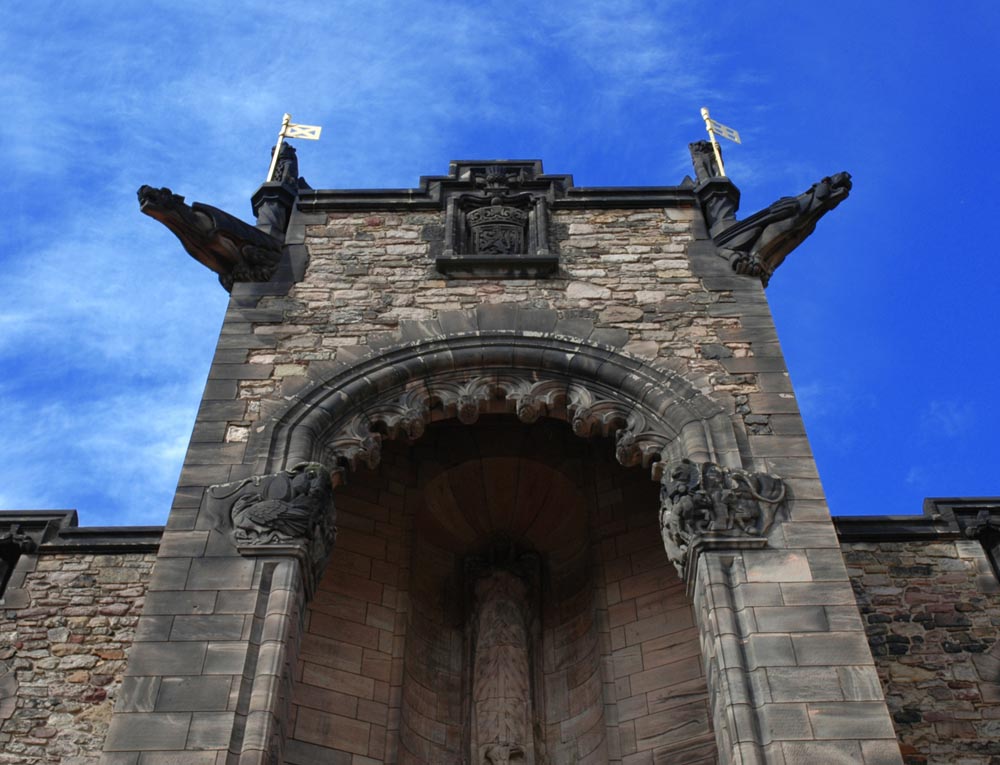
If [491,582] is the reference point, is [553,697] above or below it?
below

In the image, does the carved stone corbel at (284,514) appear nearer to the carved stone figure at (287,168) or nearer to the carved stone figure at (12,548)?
the carved stone figure at (12,548)

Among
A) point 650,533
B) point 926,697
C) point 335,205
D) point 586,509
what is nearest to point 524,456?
point 586,509

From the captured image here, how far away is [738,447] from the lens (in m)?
8.50

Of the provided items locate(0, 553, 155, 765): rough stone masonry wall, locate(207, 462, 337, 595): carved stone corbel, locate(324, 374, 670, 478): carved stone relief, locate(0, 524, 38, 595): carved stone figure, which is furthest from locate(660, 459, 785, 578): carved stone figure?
locate(0, 524, 38, 595): carved stone figure

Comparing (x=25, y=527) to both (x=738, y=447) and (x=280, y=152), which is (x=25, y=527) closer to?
(x=280, y=152)

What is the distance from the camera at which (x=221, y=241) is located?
1024cm

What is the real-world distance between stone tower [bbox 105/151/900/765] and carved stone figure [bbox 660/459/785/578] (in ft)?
0.07

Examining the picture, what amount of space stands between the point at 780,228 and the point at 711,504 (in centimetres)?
356

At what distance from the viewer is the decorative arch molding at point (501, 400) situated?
341 inches

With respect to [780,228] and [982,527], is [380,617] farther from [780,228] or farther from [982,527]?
[982,527]

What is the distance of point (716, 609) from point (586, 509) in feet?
11.0

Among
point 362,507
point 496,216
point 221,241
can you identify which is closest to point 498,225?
point 496,216

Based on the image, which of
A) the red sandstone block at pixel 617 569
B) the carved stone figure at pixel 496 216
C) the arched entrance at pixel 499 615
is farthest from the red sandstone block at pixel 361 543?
the carved stone figure at pixel 496 216

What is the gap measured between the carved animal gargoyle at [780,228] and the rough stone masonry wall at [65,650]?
5.95m
